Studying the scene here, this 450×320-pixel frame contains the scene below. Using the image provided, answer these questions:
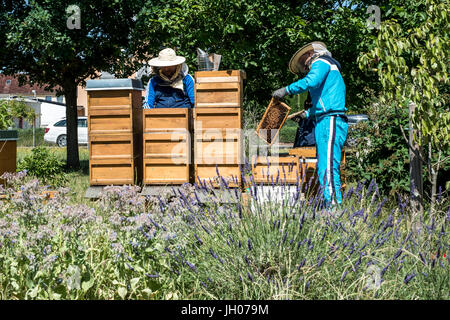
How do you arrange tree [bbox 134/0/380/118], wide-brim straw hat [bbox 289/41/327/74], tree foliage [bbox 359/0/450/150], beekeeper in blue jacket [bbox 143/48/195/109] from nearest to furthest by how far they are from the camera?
tree foliage [bbox 359/0/450/150] → wide-brim straw hat [bbox 289/41/327/74] → beekeeper in blue jacket [bbox 143/48/195/109] → tree [bbox 134/0/380/118]

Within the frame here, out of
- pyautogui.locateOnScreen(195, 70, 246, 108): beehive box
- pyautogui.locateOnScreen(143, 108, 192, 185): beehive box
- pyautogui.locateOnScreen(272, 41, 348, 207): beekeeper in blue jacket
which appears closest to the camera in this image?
pyautogui.locateOnScreen(272, 41, 348, 207): beekeeper in blue jacket

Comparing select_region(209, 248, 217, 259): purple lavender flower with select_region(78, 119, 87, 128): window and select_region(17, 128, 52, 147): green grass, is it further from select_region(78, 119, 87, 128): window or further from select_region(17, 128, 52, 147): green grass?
select_region(17, 128, 52, 147): green grass

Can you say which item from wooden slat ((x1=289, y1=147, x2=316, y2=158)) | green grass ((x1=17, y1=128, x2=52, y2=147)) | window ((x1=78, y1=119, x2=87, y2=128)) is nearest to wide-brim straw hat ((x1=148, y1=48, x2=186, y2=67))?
wooden slat ((x1=289, y1=147, x2=316, y2=158))

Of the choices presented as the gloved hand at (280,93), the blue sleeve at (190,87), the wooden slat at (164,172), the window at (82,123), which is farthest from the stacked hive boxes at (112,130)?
the window at (82,123)

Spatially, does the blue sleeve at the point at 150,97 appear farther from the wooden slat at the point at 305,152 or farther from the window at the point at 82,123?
the window at the point at 82,123

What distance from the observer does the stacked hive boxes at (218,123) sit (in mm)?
5938

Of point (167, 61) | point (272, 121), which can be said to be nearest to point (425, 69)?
point (272, 121)

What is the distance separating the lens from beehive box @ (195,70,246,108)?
19.6ft

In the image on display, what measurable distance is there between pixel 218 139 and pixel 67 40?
694cm

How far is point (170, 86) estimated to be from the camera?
6629 millimetres

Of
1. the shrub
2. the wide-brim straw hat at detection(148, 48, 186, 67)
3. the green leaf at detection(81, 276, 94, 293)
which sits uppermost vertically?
the wide-brim straw hat at detection(148, 48, 186, 67)

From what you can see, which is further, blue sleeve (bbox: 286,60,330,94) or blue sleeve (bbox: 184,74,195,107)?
blue sleeve (bbox: 184,74,195,107)

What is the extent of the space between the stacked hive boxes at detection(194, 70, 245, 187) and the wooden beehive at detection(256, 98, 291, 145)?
0.31 m

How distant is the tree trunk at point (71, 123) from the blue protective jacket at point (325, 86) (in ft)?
33.7
